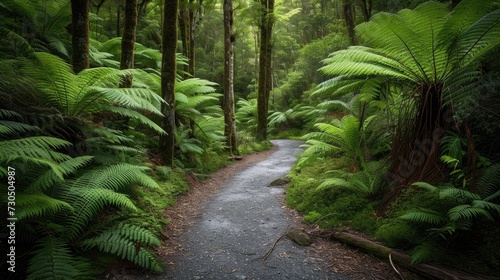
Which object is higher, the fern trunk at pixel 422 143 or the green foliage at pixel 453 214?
the fern trunk at pixel 422 143

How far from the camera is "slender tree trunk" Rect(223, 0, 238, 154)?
879 centimetres

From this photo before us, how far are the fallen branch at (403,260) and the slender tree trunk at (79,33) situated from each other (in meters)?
5.18

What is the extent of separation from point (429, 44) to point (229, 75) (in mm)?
6457

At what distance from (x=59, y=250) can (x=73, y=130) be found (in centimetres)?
204

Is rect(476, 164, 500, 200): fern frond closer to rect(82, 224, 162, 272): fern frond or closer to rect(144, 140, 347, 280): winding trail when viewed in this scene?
rect(144, 140, 347, 280): winding trail

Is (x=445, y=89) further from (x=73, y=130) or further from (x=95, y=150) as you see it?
(x=73, y=130)

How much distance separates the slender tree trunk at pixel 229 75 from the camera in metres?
8.79

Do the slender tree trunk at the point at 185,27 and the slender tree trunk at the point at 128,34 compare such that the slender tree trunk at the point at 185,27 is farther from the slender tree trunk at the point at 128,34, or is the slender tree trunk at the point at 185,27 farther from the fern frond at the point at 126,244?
the fern frond at the point at 126,244

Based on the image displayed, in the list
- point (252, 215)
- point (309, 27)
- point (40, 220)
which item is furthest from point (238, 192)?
point (309, 27)

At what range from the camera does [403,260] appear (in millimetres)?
2777

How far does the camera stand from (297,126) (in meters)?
19.1

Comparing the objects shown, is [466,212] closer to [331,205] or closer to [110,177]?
[331,205]

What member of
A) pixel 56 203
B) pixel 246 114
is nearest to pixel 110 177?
pixel 56 203

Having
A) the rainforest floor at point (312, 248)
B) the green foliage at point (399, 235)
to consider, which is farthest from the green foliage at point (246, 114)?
the green foliage at point (399, 235)
